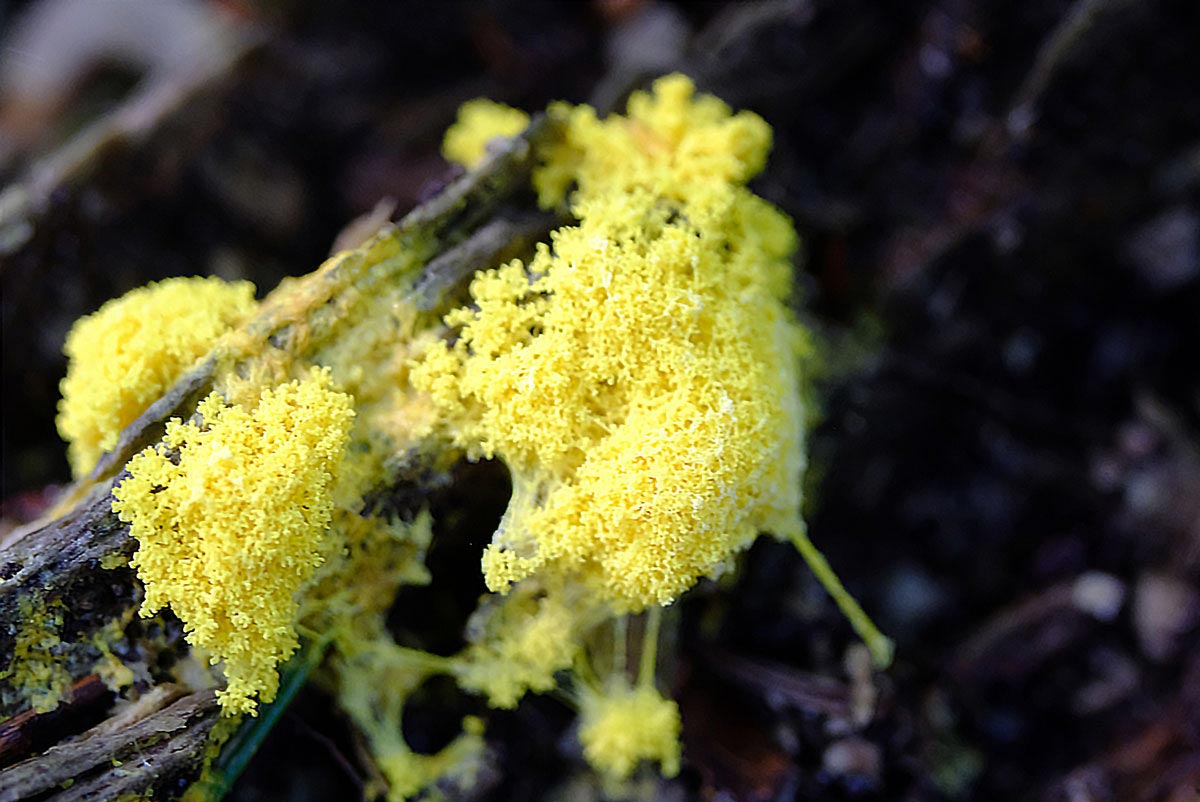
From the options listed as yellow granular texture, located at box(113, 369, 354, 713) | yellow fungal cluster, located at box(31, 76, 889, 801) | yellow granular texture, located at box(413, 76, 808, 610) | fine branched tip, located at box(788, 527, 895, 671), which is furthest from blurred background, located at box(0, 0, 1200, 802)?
yellow granular texture, located at box(113, 369, 354, 713)

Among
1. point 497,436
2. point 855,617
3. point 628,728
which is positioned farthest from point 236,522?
point 855,617

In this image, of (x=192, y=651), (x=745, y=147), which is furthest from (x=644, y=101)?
(x=192, y=651)

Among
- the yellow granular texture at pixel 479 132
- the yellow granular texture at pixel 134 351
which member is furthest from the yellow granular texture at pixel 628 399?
the yellow granular texture at pixel 479 132

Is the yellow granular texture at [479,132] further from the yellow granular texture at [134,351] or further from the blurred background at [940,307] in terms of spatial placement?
the yellow granular texture at [134,351]

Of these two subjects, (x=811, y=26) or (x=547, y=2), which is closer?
(x=811, y=26)

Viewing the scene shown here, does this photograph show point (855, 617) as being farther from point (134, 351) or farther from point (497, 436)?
point (134, 351)

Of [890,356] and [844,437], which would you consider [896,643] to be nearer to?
[844,437]
